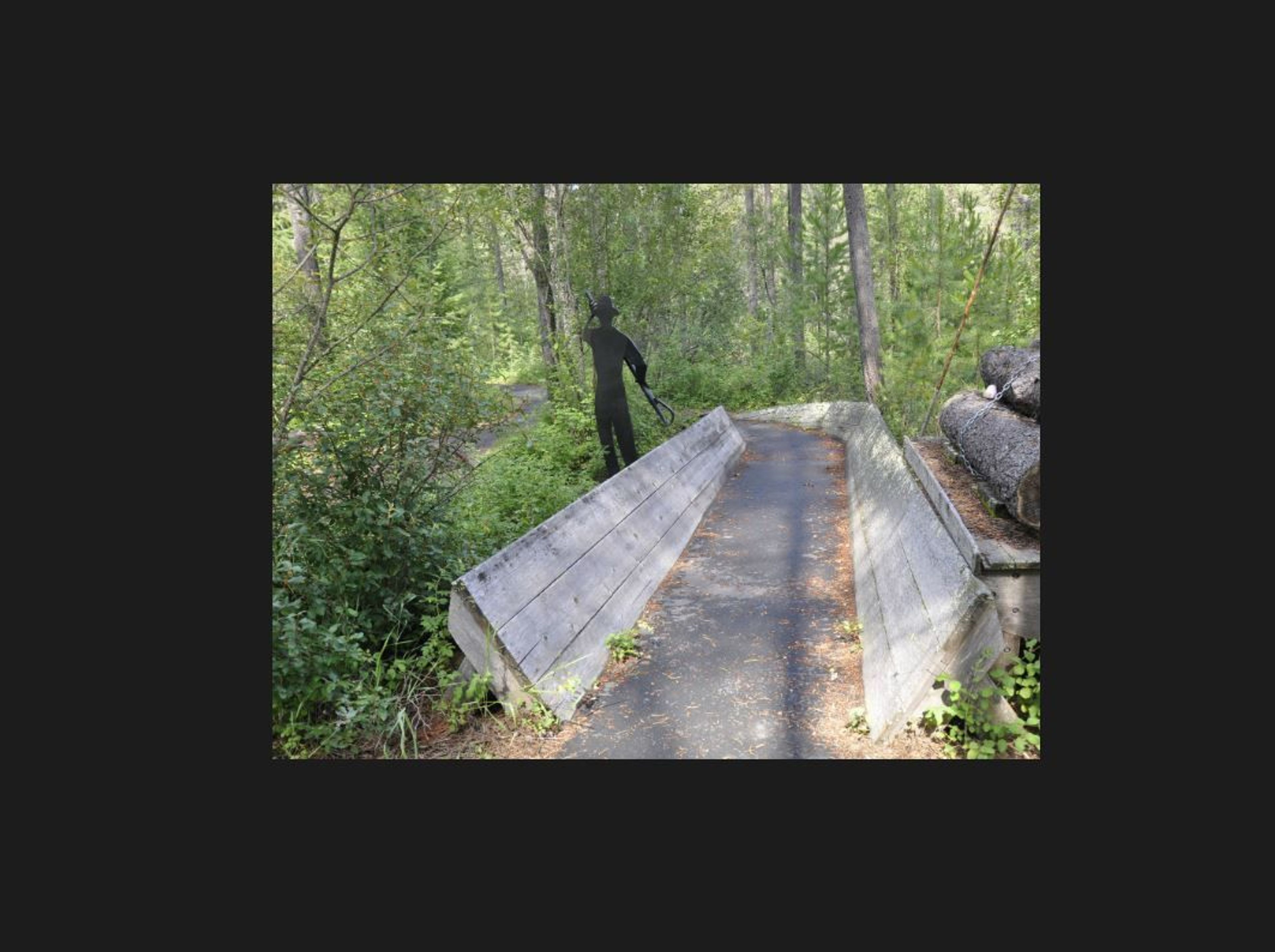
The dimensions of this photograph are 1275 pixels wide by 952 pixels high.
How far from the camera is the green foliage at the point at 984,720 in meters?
3.13

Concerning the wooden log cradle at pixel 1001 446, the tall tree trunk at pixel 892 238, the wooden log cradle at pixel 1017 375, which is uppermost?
the tall tree trunk at pixel 892 238

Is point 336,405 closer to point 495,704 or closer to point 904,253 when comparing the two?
point 495,704

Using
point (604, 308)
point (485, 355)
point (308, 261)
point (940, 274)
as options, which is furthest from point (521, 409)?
point (485, 355)

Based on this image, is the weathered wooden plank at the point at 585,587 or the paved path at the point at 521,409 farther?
the paved path at the point at 521,409

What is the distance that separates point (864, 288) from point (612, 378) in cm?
866

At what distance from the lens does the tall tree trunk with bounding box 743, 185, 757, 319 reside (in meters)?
24.2

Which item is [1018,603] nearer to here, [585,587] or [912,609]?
[912,609]

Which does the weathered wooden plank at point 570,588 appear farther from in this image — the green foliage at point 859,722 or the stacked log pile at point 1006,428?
the stacked log pile at point 1006,428

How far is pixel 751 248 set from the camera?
26.6 meters

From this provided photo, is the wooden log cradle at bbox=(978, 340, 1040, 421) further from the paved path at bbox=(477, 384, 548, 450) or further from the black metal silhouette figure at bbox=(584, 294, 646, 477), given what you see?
the paved path at bbox=(477, 384, 548, 450)

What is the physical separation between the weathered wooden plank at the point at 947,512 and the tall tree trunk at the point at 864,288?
850 centimetres

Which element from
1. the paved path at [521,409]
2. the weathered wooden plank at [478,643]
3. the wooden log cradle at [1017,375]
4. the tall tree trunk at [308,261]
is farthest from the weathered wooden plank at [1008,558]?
the tall tree trunk at [308,261]

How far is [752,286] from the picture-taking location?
92.7 feet

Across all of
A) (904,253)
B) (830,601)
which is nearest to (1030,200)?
(904,253)
